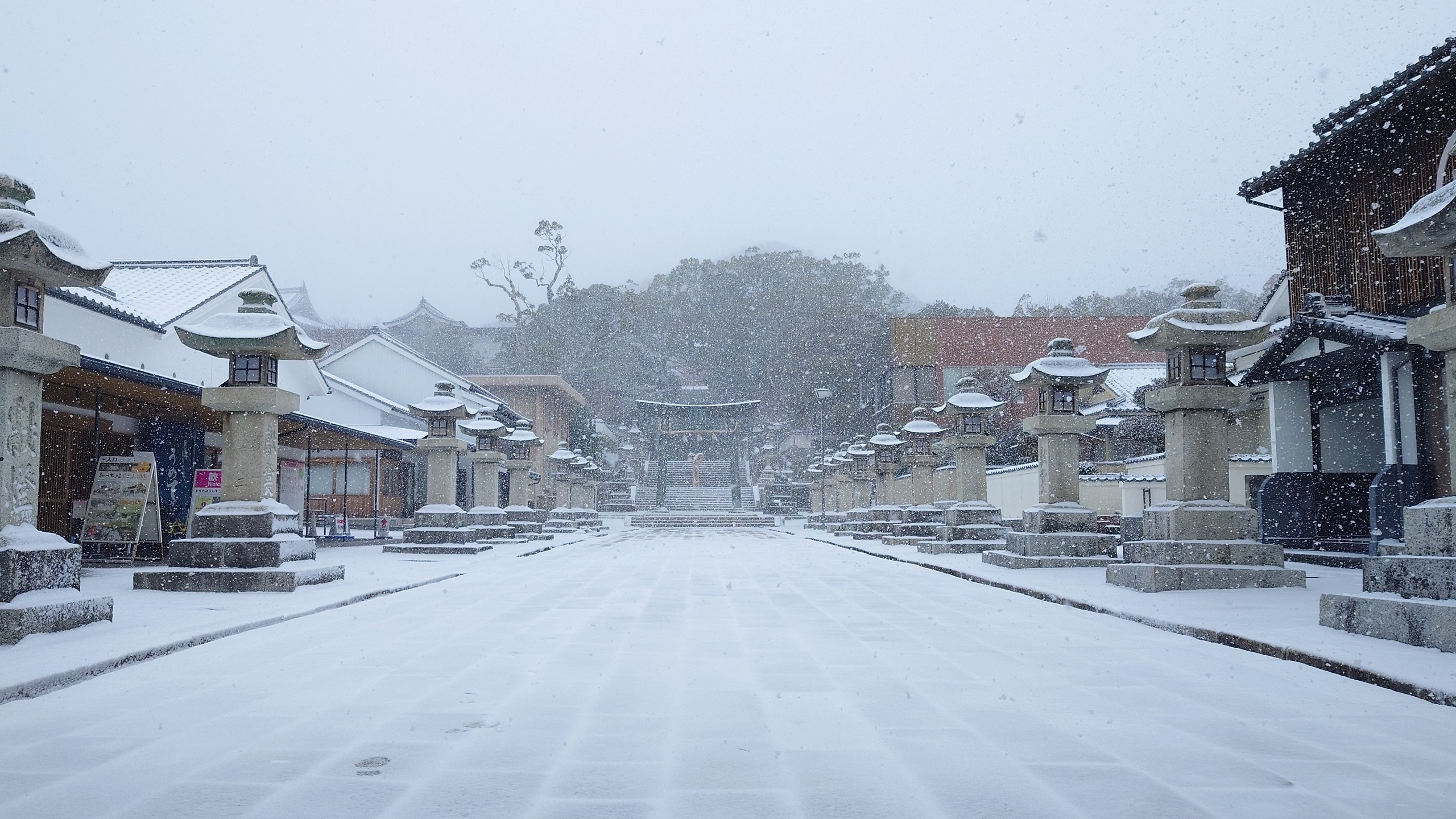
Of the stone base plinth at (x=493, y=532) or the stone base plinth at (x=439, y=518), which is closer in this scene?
the stone base plinth at (x=439, y=518)

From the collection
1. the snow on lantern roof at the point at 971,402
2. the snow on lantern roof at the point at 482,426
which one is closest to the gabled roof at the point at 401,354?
the snow on lantern roof at the point at 482,426

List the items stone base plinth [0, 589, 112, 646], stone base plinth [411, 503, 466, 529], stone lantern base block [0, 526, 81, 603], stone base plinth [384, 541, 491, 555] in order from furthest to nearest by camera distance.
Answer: stone base plinth [411, 503, 466, 529] → stone base plinth [384, 541, 491, 555] → stone lantern base block [0, 526, 81, 603] → stone base plinth [0, 589, 112, 646]

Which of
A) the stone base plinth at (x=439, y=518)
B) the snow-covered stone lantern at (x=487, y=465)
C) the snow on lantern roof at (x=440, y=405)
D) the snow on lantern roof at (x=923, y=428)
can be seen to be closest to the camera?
the stone base plinth at (x=439, y=518)

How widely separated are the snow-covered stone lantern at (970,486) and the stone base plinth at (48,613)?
11.1 meters

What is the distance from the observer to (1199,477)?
27.7 ft

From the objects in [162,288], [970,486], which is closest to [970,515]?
[970,486]

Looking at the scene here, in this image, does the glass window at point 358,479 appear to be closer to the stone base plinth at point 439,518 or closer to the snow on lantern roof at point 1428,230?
the stone base plinth at point 439,518

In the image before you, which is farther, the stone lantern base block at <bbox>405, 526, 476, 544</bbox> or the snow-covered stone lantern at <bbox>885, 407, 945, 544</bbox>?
the snow-covered stone lantern at <bbox>885, 407, 945, 544</bbox>

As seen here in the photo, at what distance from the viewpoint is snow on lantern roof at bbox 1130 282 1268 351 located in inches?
331

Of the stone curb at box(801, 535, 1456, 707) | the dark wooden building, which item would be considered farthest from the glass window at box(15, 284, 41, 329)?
the dark wooden building

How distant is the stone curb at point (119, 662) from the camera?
13.4 ft

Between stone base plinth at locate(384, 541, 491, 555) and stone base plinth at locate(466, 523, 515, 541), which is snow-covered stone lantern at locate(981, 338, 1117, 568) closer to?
stone base plinth at locate(384, 541, 491, 555)

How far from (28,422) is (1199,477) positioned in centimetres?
966

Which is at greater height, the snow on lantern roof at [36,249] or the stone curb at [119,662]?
the snow on lantern roof at [36,249]
